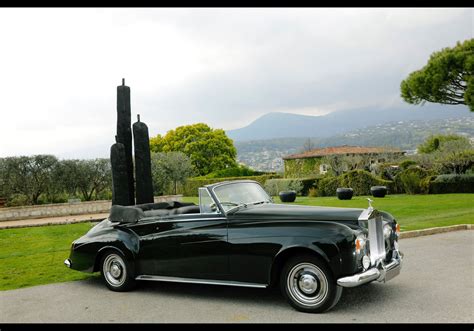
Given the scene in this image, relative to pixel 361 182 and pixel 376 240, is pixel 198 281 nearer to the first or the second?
pixel 376 240

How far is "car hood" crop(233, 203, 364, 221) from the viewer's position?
5855 millimetres

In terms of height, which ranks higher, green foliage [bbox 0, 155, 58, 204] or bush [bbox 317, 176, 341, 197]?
green foliage [bbox 0, 155, 58, 204]

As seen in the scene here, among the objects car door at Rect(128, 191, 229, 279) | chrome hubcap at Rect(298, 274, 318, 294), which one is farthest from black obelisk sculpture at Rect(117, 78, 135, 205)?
chrome hubcap at Rect(298, 274, 318, 294)

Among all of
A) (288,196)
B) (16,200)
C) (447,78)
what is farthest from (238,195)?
(447,78)

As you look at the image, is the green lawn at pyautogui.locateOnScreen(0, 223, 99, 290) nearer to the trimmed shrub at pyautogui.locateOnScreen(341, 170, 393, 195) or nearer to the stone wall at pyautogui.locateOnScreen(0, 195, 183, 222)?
the stone wall at pyautogui.locateOnScreen(0, 195, 183, 222)

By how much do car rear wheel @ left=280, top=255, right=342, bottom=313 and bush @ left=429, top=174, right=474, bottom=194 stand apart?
25930 millimetres

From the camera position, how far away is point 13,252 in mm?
11555

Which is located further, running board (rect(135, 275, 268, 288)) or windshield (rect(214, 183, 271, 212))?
windshield (rect(214, 183, 271, 212))

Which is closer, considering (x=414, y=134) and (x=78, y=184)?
(x=78, y=184)

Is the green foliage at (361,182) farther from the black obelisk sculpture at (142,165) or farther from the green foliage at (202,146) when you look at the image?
the green foliage at (202,146)

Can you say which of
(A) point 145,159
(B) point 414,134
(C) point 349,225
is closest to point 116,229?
(C) point 349,225

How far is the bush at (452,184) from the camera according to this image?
28.5 metres

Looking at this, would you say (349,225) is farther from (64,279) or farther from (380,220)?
(64,279)
